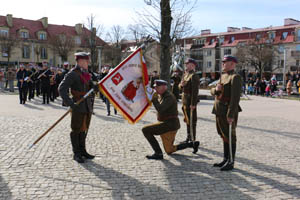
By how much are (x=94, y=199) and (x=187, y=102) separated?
3.52m

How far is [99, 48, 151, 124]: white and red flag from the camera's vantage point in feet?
18.5

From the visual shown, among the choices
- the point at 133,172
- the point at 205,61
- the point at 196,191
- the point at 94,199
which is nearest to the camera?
the point at 94,199

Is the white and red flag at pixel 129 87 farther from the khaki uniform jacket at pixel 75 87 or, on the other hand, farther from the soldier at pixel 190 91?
the soldier at pixel 190 91

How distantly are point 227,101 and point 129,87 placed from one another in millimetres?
1941

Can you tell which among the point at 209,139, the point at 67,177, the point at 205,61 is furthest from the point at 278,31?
the point at 67,177

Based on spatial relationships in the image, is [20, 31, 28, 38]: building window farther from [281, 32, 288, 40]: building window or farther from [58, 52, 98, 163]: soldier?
[58, 52, 98, 163]: soldier

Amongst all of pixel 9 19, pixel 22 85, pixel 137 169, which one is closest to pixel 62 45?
pixel 9 19

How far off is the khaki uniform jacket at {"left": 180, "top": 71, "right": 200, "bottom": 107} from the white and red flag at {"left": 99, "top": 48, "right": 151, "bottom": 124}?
4.03 ft

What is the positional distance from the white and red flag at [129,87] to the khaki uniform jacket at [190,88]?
123 cm

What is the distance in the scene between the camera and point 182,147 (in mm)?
6047

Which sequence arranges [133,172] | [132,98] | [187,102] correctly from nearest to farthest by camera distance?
[133,172], [132,98], [187,102]

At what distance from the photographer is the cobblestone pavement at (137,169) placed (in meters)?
4.21

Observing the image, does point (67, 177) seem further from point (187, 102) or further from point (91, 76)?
point (187, 102)

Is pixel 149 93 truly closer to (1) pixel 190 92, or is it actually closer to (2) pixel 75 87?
(1) pixel 190 92
